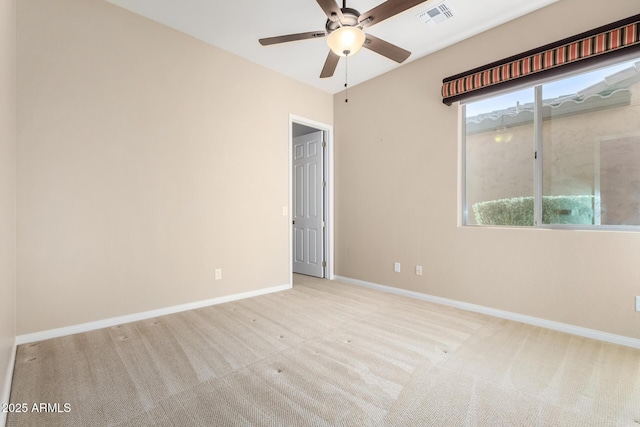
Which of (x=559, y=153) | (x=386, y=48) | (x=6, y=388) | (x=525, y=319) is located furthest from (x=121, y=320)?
(x=559, y=153)

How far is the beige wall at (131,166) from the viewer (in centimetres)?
246

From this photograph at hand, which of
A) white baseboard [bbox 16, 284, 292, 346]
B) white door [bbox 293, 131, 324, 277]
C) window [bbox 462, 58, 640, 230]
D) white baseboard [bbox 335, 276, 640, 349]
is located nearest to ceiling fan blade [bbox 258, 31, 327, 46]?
window [bbox 462, 58, 640, 230]

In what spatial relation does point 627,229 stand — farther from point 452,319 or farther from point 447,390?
point 447,390

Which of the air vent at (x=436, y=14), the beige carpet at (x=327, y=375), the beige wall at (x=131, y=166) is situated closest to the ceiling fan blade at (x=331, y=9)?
the air vent at (x=436, y=14)

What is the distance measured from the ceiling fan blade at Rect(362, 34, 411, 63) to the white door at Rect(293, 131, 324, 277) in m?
2.30

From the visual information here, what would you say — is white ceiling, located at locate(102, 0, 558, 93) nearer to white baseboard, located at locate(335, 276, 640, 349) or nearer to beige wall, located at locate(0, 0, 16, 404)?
beige wall, located at locate(0, 0, 16, 404)

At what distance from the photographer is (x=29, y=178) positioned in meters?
2.41

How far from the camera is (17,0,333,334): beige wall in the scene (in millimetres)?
2457

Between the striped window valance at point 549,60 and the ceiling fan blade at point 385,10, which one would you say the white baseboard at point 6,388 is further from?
the striped window valance at point 549,60

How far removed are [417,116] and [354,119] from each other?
1.07 metres

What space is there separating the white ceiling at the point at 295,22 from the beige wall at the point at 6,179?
1.19 meters

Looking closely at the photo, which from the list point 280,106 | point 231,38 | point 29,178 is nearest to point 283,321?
Answer: point 29,178

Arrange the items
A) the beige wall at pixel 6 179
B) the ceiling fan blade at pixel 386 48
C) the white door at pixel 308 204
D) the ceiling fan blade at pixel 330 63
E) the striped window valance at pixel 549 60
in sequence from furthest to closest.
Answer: the white door at pixel 308 204 → the ceiling fan blade at pixel 330 63 → the ceiling fan blade at pixel 386 48 → the striped window valance at pixel 549 60 → the beige wall at pixel 6 179

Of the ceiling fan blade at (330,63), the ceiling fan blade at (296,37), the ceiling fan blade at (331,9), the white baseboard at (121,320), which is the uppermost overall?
the ceiling fan blade at (331,9)
